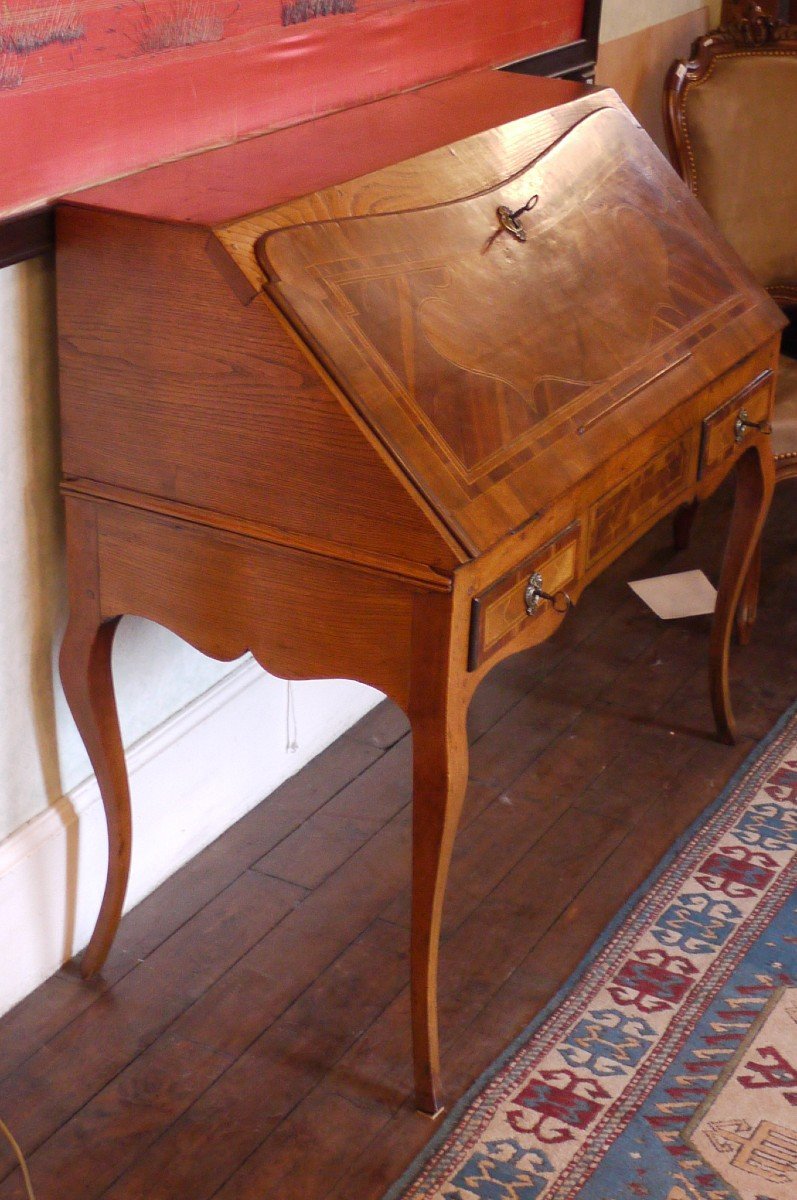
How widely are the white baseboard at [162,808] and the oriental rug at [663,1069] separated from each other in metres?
0.68

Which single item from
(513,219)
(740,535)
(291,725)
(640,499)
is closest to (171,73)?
(513,219)

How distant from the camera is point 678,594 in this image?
3350 mm

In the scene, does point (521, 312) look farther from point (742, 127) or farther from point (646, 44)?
point (646, 44)

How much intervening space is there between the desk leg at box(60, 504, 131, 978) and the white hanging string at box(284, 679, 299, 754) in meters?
0.55

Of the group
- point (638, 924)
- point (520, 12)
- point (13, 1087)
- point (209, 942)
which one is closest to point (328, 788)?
point (209, 942)

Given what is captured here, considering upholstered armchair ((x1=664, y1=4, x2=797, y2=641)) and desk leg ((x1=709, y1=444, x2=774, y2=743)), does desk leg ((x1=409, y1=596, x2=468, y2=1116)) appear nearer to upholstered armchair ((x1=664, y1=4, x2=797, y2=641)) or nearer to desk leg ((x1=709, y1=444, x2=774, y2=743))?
desk leg ((x1=709, y1=444, x2=774, y2=743))

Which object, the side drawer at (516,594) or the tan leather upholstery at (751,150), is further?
the tan leather upholstery at (751,150)

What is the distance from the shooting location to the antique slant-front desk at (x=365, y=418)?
1654 mm

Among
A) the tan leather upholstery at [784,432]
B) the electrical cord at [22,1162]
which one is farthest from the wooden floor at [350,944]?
the tan leather upholstery at [784,432]

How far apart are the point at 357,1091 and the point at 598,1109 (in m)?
0.34

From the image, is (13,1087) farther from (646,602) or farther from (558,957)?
(646,602)

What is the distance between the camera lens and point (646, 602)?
10.9 ft

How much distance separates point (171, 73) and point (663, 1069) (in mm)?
1565

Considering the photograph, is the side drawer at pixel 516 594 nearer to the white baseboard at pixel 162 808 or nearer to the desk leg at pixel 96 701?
the desk leg at pixel 96 701
